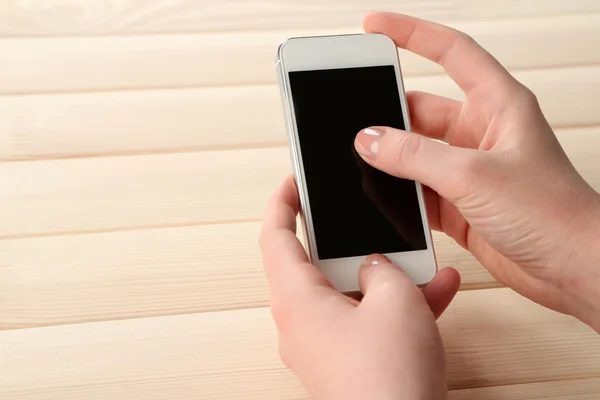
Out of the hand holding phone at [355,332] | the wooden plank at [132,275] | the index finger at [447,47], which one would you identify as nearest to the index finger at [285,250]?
the hand holding phone at [355,332]

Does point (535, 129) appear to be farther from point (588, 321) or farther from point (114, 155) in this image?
point (114, 155)

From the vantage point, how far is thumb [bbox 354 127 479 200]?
1.82 feet

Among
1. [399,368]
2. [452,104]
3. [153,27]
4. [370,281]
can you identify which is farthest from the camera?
[153,27]

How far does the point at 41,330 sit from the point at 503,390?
0.45m

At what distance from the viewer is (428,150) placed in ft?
1.86

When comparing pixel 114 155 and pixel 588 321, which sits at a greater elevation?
pixel 114 155

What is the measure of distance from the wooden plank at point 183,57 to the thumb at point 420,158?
0.88 feet

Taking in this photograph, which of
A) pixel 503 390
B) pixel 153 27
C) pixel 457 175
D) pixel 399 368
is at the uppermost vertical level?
pixel 153 27

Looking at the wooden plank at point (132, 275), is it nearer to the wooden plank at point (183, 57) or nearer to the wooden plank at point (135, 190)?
the wooden plank at point (135, 190)

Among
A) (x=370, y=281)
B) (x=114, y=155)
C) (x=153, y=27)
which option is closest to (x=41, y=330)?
(x=114, y=155)

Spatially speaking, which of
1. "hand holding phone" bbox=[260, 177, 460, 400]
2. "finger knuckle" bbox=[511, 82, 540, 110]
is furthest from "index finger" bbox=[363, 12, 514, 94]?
"hand holding phone" bbox=[260, 177, 460, 400]

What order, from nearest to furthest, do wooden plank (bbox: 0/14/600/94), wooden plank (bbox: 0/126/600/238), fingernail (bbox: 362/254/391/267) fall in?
1. fingernail (bbox: 362/254/391/267)
2. wooden plank (bbox: 0/126/600/238)
3. wooden plank (bbox: 0/14/600/94)

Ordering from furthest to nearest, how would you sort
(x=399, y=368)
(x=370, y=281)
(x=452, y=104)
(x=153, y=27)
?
(x=153, y=27)
(x=452, y=104)
(x=370, y=281)
(x=399, y=368)

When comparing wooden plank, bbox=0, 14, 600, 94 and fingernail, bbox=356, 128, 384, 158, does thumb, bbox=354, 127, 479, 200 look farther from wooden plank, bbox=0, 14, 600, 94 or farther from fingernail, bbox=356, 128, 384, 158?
wooden plank, bbox=0, 14, 600, 94
